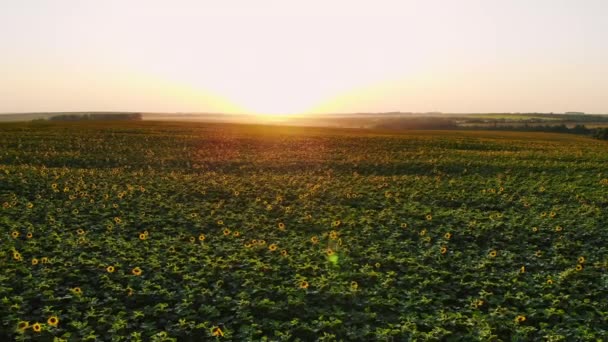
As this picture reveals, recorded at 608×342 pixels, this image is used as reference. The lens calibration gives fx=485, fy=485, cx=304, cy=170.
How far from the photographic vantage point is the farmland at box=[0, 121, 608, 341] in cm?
790

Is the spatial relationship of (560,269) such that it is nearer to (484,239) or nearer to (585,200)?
(484,239)

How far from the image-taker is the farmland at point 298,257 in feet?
25.9

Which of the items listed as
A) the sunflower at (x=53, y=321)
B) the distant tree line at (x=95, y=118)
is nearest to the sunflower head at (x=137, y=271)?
the sunflower at (x=53, y=321)

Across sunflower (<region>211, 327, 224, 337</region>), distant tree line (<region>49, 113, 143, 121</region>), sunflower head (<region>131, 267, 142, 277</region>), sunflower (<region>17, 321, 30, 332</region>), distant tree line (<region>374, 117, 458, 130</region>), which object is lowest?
sunflower (<region>211, 327, 224, 337</region>)

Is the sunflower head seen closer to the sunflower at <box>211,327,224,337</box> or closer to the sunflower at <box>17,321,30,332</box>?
the sunflower at <box>17,321,30,332</box>

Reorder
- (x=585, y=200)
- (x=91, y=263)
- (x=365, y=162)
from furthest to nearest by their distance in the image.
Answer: (x=365, y=162)
(x=585, y=200)
(x=91, y=263)

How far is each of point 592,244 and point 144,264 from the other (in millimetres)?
10967

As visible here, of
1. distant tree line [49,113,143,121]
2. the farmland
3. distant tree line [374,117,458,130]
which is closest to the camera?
the farmland

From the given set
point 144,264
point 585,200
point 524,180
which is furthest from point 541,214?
point 144,264

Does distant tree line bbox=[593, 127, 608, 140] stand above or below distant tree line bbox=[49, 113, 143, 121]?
below

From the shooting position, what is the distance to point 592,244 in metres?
12.4

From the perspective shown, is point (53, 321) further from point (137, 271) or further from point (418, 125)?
point (418, 125)

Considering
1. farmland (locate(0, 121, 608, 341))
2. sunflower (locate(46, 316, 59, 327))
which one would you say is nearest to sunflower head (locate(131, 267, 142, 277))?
farmland (locate(0, 121, 608, 341))

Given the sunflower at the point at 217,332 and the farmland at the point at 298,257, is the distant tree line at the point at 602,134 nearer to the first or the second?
the farmland at the point at 298,257
